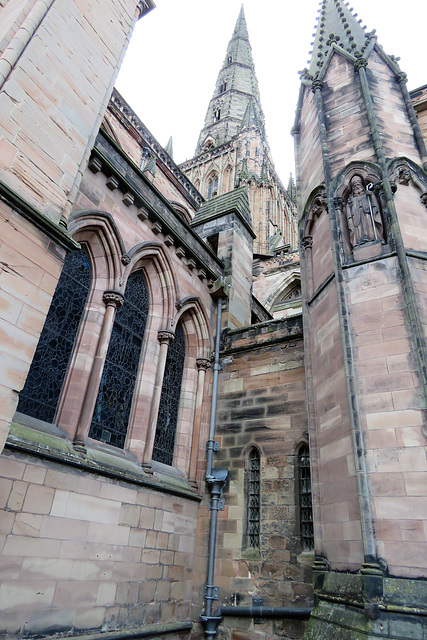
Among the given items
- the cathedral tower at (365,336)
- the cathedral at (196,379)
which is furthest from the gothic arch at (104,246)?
the cathedral tower at (365,336)

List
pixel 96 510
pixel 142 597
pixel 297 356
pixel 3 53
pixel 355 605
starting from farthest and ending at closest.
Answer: pixel 297 356
pixel 142 597
pixel 96 510
pixel 3 53
pixel 355 605

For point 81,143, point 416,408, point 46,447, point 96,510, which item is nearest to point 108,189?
point 81,143

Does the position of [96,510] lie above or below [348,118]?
below

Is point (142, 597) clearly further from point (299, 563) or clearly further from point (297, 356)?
point (297, 356)

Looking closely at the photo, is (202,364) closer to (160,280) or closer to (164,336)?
(164,336)

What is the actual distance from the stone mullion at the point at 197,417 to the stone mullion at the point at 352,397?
3.48m

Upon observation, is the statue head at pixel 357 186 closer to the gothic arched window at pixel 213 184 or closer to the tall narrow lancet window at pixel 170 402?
the tall narrow lancet window at pixel 170 402

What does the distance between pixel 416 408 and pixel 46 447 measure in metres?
3.97

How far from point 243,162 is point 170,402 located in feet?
96.0

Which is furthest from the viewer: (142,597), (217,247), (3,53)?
(217,247)

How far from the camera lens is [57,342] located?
588 centimetres

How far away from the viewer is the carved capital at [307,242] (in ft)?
24.1

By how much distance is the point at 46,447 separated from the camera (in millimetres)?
4914

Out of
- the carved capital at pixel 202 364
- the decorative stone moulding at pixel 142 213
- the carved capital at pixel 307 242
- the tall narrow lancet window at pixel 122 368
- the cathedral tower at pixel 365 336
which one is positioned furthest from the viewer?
→ the carved capital at pixel 202 364
